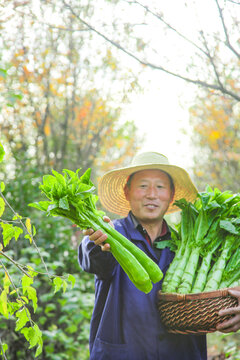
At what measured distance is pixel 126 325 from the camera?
2.73 meters

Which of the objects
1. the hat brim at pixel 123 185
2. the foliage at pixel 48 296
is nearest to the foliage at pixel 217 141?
the foliage at pixel 48 296

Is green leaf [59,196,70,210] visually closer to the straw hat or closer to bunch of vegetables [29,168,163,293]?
bunch of vegetables [29,168,163,293]

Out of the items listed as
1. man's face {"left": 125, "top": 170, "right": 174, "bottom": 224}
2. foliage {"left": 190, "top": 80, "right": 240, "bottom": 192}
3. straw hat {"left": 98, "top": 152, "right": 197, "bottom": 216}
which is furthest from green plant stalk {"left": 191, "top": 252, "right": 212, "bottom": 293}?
foliage {"left": 190, "top": 80, "right": 240, "bottom": 192}

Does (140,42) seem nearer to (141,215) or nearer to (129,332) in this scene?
(141,215)

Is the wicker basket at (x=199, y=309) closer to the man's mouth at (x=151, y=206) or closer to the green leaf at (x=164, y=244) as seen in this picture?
the green leaf at (x=164, y=244)

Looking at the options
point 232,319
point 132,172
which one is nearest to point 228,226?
point 232,319

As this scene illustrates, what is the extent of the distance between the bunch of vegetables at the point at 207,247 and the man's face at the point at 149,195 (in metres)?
0.17

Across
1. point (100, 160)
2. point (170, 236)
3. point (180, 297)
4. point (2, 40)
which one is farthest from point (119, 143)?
point (180, 297)

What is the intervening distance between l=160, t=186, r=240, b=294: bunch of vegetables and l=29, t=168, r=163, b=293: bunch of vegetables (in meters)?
0.40

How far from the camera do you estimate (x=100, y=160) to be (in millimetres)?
12383

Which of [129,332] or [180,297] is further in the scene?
[129,332]

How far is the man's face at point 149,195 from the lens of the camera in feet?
10.2

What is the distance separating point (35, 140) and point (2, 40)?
6.66 ft

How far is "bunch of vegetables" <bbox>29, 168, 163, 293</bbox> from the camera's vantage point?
2.14m
